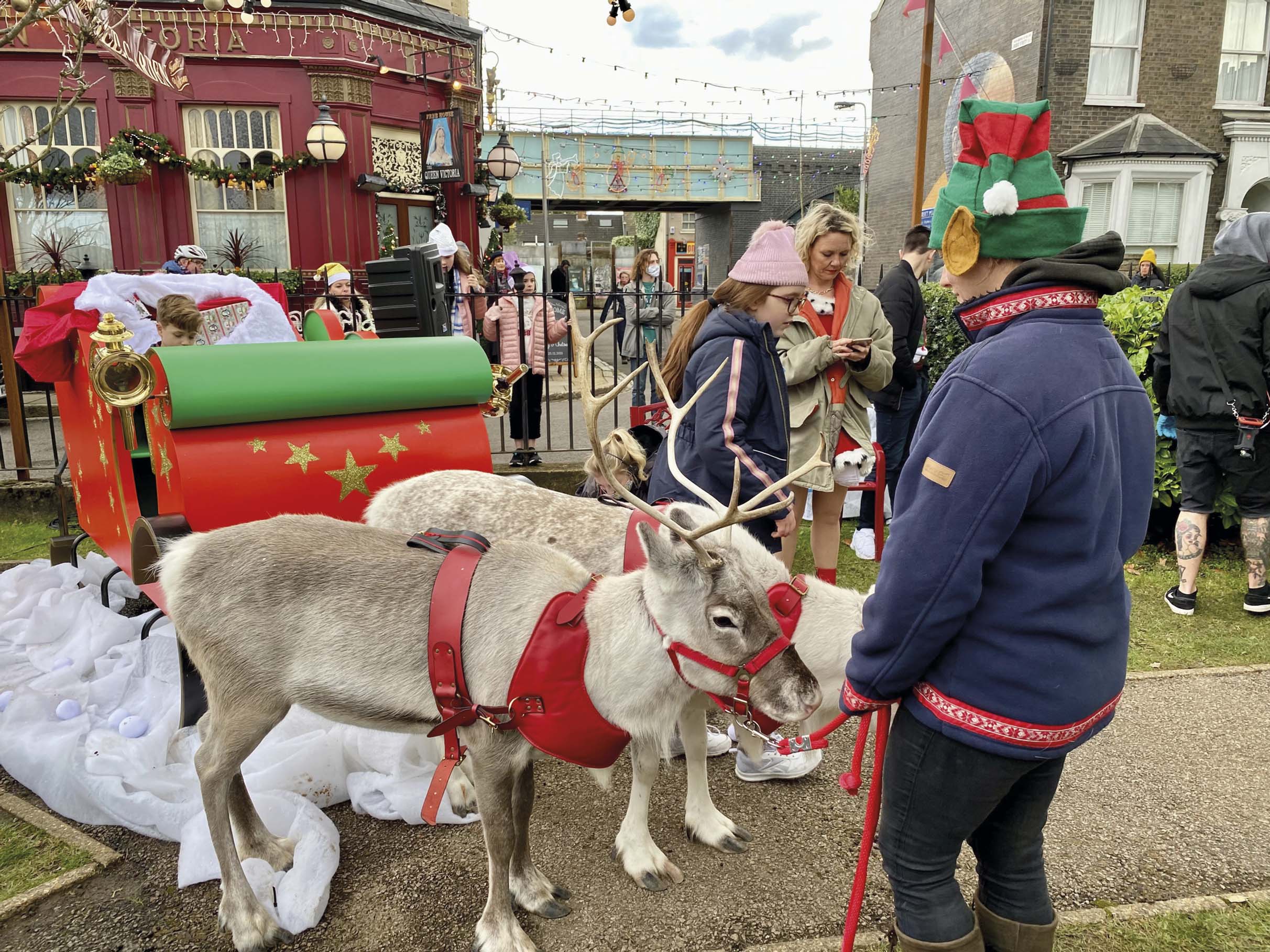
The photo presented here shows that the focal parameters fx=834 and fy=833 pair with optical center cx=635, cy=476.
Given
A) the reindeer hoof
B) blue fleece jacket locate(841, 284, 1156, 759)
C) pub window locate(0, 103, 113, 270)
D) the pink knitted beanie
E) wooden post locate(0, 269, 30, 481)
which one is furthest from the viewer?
pub window locate(0, 103, 113, 270)

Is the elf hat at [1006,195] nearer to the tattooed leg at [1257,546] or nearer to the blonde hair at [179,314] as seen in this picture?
the blonde hair at [179,314]

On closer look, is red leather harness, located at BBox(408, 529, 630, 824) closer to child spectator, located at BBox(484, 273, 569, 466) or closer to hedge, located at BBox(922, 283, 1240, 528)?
hedge, located at BBox(922, 283, 1240, 528)

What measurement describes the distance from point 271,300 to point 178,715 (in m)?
2.83

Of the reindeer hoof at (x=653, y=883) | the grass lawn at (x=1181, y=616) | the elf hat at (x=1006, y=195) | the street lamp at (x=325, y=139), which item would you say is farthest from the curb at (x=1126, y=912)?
the street lamp at (x=325, y=139)

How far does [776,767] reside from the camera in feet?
12.1

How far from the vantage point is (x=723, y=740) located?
12.9 feet

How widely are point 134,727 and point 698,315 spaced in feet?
10.2

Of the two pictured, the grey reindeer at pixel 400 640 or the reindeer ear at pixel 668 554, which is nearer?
the reindeer ear at pixel 668 554

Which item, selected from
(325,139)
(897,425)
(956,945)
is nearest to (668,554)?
(956,945)

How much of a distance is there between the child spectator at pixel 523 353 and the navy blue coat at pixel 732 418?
4.16m

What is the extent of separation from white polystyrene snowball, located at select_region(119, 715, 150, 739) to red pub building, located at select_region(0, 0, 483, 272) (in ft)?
42.1

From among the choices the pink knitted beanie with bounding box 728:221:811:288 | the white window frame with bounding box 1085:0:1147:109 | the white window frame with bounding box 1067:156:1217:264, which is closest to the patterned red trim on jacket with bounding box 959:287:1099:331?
the pink knitted beanie with bounding box 728:221:811:288

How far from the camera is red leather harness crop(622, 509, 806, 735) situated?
2.37m

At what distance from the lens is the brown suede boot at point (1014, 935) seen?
6.67 feet
